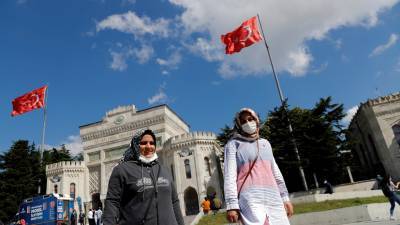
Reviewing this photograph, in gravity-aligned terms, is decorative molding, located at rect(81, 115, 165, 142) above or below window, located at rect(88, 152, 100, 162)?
above

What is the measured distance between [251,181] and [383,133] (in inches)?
1368

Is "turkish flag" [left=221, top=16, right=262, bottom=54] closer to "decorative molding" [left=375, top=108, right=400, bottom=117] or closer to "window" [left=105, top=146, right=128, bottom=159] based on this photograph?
"decorative molding" [left=375, top=108, right=400, bottom=117]

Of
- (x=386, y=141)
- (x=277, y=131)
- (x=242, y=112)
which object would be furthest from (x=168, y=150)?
(x=242, y=112)

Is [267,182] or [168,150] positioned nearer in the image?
[267,182]

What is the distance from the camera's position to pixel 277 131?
2991 centimetres

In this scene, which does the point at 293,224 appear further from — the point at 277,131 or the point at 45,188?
the point at 45,188

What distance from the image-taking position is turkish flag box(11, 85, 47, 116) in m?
38.0

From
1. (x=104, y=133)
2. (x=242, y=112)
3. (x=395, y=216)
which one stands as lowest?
(x=395, y=216)

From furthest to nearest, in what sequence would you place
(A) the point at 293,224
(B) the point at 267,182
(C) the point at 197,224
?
1. (C) the point at 197,224
2. (A) the point at 293,224
3. (B) the point at 267,182

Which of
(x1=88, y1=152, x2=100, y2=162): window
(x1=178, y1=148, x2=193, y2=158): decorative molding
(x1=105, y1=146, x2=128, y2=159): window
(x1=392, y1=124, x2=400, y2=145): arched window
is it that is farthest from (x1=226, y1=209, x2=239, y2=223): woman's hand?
(x1=88, y1=152, x2=100, y2=162): window

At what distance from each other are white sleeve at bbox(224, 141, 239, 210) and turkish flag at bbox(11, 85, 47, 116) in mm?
38725

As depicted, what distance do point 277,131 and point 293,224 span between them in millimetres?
14740

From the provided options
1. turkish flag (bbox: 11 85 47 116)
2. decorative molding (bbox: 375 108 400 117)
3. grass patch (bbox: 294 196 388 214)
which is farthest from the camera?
turkish flag (bbox: 11 85 47 116)

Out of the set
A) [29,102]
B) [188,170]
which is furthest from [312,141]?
[29,102]
